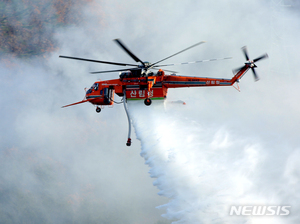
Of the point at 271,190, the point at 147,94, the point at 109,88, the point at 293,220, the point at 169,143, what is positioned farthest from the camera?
the point at 109,88

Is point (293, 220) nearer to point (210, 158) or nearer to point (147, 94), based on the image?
point (210, 158)

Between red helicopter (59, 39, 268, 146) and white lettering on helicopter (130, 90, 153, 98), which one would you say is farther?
white lettering on helicopter (130, 90, 153, 98)

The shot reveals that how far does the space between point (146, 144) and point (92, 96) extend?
945cm

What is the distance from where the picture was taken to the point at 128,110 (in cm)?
2892

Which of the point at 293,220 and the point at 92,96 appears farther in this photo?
the point at 92,96

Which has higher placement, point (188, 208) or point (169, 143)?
point (169, 143)

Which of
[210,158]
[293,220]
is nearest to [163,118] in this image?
[210,158]

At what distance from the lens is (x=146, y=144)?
86.7ft

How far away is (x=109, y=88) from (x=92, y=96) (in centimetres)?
263

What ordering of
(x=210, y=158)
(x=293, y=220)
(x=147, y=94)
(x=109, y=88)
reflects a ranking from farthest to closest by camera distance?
(x=109, y=88), (x=147, y=94), (x=210, y=158), (x=293, y=220)

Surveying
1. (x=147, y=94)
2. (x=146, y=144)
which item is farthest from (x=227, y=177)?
(x=147, y=94)

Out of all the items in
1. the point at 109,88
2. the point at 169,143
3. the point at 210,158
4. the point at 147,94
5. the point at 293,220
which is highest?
the point at 109,88

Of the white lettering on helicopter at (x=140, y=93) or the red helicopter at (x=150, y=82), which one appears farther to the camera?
the white lettering on helicopter at (x=140, y=93)

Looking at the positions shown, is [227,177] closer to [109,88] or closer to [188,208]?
[188,208]
